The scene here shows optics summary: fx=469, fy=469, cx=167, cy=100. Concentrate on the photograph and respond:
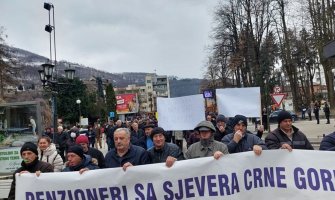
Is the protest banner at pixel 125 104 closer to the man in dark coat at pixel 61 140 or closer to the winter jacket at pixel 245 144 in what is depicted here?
the man in dark coat at pixel 61 140

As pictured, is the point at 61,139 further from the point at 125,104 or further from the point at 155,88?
the point at 155,88

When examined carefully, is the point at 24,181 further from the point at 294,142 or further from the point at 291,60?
the point at 291,60

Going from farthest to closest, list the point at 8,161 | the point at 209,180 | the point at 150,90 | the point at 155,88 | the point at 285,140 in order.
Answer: the point at 150,90 → the point at 155,88 → the point at 8,161 → the point at 285,140 → the point at 209,180

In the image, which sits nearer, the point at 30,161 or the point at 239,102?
the point at 30,161

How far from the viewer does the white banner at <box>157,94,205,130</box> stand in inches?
421

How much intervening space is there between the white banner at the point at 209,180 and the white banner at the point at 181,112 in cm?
562

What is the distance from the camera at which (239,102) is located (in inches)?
420

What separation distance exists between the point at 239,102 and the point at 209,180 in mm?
5832

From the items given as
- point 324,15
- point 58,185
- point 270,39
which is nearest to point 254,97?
point 58,185

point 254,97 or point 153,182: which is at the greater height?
point 254,97

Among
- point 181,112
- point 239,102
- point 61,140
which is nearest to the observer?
point 239,102

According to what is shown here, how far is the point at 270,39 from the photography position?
44781 millimetres

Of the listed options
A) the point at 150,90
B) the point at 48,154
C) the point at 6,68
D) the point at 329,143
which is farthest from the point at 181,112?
the point at 150,90

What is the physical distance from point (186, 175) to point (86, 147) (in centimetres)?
278
